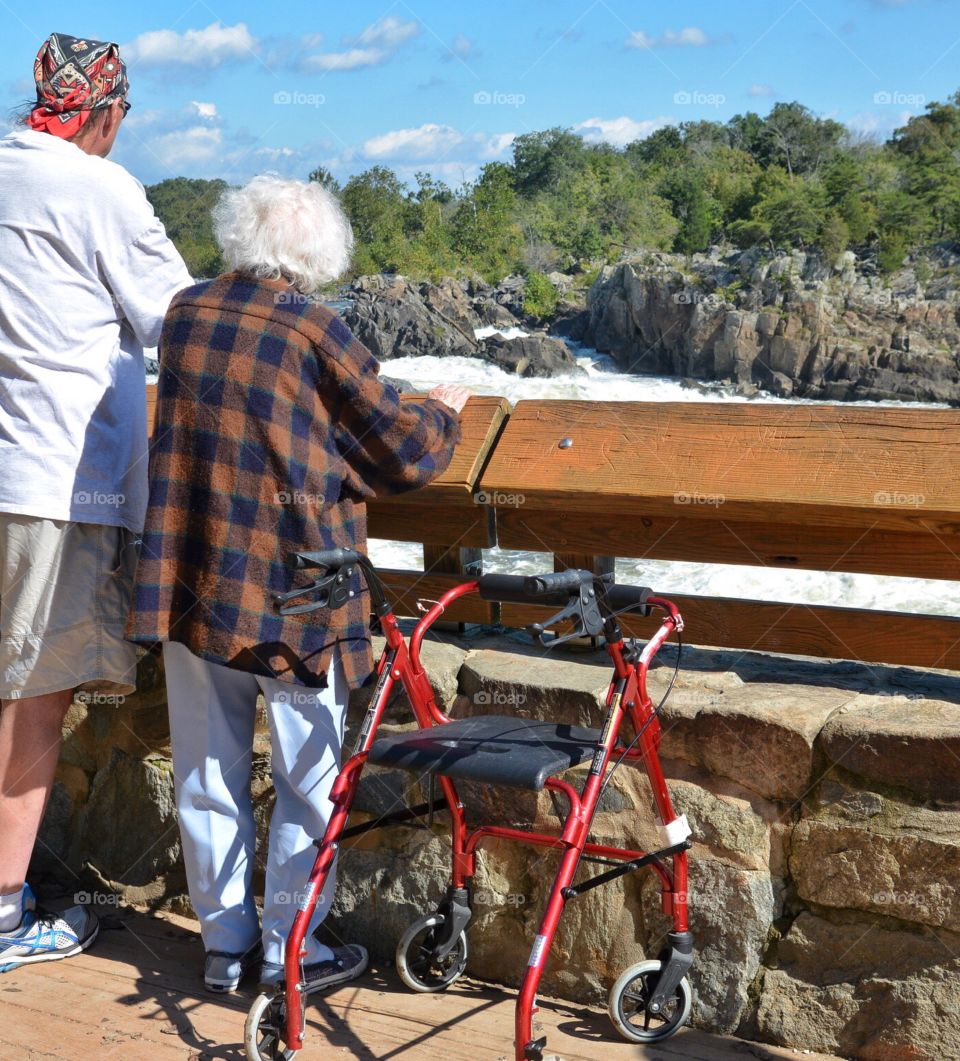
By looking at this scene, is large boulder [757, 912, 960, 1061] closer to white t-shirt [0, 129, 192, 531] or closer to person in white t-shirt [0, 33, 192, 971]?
person in white t-shirt [0, 33, 192, 971]


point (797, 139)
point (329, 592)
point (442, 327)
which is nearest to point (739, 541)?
point (329, 592)

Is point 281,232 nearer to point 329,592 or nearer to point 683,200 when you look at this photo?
point 329,592

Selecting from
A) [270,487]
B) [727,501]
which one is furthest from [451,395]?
[727,501]

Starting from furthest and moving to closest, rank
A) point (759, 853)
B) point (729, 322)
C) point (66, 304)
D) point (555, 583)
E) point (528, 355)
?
point (729, 322), point (528, 355), point (66, 304), point (759, 853), point (555, 583)

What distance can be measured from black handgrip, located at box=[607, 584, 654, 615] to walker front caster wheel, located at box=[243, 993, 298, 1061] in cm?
96

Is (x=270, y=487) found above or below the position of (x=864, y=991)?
above

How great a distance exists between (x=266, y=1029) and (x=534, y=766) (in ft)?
2.56

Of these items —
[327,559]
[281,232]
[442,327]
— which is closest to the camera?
[327,559]

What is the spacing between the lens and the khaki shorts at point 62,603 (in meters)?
2.67

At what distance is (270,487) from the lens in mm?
2389

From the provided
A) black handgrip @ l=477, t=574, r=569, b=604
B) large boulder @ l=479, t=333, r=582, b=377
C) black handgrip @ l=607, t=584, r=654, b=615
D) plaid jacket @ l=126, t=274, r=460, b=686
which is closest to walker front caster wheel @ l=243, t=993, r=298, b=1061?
plaid jacket @ l=126, t=274, r=460, b=686

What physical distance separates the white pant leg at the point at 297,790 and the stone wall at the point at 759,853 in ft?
0.87

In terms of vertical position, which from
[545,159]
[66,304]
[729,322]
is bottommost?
[729,322]

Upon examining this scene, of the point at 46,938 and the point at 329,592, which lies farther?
the point at 46,938
